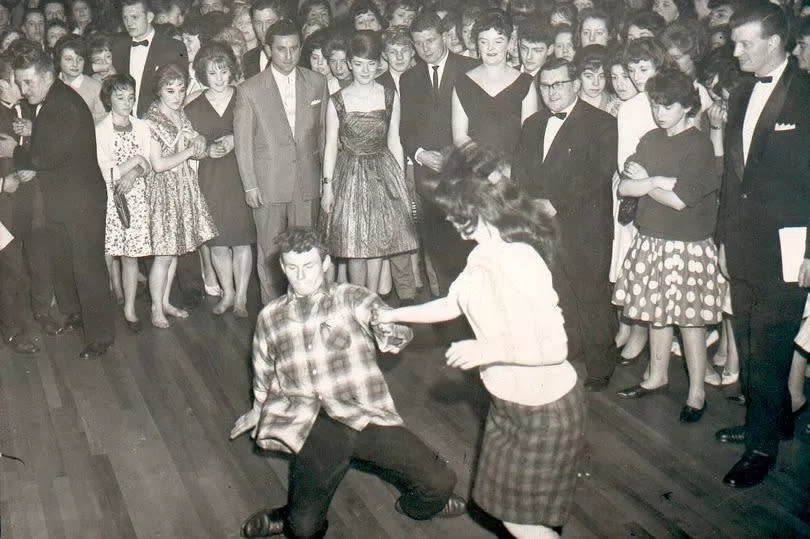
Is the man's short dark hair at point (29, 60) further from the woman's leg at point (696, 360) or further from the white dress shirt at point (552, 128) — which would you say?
the woman's leg at point (696, 360)

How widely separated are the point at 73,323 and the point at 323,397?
2.83 m

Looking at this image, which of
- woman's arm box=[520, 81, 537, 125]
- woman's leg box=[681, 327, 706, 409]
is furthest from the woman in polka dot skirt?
woman's arm box=[520, 81, 537, 125]

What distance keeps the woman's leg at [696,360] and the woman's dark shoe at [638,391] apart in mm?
263

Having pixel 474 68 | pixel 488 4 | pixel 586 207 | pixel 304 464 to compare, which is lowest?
pixel 304 464

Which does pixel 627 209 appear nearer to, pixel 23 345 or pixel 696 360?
pixel 696 360

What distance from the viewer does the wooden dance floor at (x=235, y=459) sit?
3277mm

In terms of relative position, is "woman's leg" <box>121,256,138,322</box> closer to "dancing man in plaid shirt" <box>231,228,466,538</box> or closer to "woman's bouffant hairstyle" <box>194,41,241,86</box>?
"woman's bouffant hairstyle" <box>194,41,241,86</box>

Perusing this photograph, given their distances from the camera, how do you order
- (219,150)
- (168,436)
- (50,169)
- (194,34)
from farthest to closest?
(194,34) → (219,150) → (50,169) → (168,436)

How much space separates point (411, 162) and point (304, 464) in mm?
2668

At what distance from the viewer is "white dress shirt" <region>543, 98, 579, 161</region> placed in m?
4.10

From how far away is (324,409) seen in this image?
3.08 m

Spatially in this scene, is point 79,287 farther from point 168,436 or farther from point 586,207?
point 586,207

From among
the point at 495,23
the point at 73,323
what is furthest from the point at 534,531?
the point at 73,323

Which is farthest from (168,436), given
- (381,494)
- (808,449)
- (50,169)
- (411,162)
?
(808,449)
